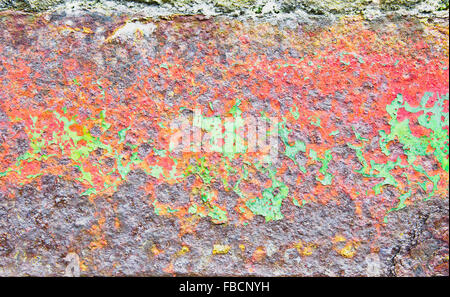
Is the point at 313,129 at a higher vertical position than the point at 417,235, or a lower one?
higher

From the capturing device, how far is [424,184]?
1.89ft

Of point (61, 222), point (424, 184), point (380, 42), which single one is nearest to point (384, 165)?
point (424, 184)

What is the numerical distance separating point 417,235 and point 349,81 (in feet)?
0.86

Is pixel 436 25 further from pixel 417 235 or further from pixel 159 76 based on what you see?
pixel 159 76

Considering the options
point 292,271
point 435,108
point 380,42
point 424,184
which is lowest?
point 292,271

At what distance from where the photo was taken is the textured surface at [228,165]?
1.89 feet

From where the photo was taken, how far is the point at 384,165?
58 centimetres

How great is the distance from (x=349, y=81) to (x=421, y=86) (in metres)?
0.11

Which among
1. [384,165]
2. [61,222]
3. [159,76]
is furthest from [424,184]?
[61,222]

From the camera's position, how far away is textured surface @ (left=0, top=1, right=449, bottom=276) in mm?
575

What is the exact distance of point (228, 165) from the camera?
1.90ft

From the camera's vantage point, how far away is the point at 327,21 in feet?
1.94

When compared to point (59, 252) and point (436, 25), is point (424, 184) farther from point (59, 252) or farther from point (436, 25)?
point (59, 252)

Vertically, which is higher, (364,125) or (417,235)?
(364,125)
